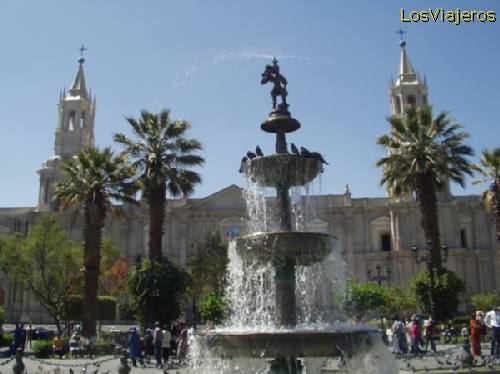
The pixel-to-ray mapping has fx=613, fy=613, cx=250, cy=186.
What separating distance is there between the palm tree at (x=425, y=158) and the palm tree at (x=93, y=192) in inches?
449

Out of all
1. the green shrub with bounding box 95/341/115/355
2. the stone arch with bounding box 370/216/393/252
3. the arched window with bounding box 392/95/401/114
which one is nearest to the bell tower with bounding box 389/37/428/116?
the arched window with bounding box 392/95/401/114

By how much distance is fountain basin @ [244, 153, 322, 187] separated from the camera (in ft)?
38.8

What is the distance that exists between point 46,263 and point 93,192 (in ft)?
29.4

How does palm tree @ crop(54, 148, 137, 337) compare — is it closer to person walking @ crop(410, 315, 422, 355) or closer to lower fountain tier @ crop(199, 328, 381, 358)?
person walking @ crop(410, 315, 422, 355)

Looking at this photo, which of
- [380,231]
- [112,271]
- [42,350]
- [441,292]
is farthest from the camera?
[380,231]

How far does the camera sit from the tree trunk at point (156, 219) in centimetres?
2466

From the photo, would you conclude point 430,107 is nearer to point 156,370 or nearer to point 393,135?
point 393,135

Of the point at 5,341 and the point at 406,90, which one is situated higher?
the point at 406,90

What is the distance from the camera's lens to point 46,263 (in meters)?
32.2

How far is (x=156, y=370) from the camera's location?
16781 millimetres

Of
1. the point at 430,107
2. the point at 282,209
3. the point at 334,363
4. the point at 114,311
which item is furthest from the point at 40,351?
the point at 114,311

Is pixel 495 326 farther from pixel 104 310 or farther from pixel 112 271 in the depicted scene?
pixel 104 310

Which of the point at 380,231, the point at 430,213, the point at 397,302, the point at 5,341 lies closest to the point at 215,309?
the point at 5,341

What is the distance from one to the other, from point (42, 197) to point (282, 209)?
43530mm
